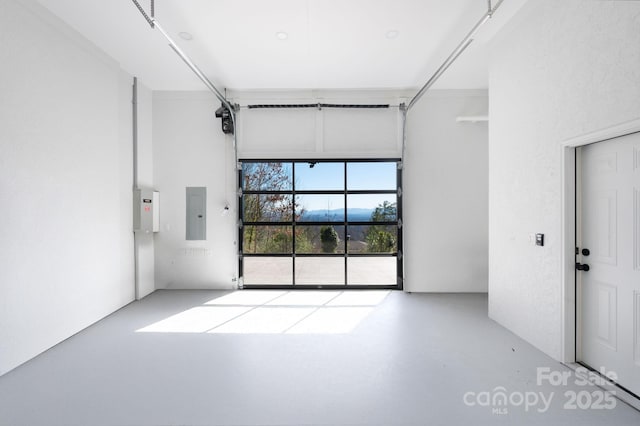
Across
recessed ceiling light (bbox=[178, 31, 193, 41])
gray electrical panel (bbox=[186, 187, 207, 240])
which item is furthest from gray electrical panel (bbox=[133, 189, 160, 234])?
recessed ceiling light (bbox=[178, 31, 193, 41])

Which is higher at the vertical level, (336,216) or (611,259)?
(336,216)

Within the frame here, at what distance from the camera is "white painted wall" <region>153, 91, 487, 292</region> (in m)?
4.36

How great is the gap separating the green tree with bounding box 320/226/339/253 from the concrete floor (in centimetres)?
197

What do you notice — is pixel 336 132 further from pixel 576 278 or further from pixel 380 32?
pixel 576 278

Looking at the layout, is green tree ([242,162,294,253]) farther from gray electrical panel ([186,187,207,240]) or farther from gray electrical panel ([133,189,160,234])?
gray electrical panel ([133,189,160,234])

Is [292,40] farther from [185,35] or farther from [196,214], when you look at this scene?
[196,214]

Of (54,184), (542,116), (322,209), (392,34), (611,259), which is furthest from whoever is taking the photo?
(322,209)

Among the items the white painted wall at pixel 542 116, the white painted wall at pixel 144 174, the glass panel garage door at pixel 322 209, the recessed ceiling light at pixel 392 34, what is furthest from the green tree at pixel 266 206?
the white painted wall at pixel 542 116

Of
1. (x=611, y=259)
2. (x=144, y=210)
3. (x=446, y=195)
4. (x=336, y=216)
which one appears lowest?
(x=611, y=259)

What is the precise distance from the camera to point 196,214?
446cm

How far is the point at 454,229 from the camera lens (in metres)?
4.37

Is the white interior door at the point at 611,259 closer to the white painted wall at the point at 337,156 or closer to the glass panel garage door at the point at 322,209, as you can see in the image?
the white painted wall at the point at 337,156

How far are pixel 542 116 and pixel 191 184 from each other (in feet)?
15.8

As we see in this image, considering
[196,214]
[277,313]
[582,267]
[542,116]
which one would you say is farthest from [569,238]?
[196,214]
